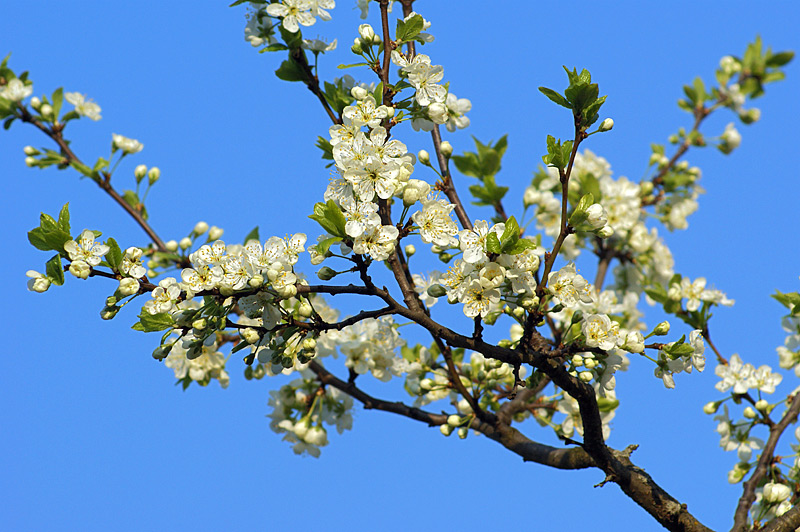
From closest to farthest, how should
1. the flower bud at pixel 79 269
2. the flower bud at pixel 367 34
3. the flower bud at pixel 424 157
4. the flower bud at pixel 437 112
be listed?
the flower bud at pixel 79 269 → the flower bud at pixel 437 112 → the flower bud at pixel 367 34 → the flower bud at pixel 424 157

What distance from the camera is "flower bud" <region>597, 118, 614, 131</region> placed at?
104 inches

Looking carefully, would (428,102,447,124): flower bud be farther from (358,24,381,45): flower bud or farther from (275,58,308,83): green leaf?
(275,58,308,83): green leaf

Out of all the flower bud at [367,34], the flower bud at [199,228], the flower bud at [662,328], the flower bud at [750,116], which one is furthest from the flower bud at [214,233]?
the flower bud at [750,116]

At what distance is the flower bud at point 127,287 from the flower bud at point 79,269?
12 centimetres

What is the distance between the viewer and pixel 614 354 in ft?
9.24

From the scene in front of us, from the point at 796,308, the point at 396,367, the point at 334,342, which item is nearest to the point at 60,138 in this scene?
the point at 334,342

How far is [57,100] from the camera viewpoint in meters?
4.54

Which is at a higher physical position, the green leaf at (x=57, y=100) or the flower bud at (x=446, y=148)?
the green leaf at (x=57, y=100)

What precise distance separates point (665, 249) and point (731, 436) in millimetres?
2008

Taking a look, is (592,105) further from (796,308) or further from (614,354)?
(796,308)

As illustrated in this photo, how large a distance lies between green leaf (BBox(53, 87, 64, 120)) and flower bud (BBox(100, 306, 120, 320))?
2.40m

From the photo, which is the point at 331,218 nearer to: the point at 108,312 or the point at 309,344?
the point at 309,344

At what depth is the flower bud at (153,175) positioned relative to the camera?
4.39m

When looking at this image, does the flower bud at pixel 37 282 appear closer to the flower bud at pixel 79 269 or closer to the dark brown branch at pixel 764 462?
the flower bud at pixel 79 269
